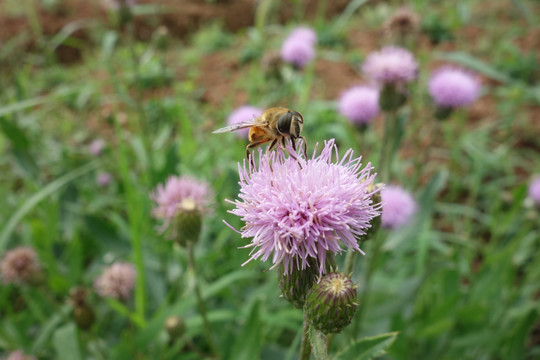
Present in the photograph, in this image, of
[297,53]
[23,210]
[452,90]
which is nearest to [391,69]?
[452,90]

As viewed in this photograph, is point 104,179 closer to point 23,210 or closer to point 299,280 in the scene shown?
point 23,210

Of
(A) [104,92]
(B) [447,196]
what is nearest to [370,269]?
(B) [447,196]

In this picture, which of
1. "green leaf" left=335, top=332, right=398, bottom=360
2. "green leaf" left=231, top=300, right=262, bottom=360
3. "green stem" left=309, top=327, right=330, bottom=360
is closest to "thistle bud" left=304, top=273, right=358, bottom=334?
"green stem" left=309, top=327, right=330, bottom=360

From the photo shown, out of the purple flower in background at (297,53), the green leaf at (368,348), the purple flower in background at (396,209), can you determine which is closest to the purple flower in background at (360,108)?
the purple flower in background at (396,209)

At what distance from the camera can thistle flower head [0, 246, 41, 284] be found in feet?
7.06

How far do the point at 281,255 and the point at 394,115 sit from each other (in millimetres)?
1617

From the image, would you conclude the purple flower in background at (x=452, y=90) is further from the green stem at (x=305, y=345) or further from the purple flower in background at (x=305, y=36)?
the green stem at (x=305, y=345)

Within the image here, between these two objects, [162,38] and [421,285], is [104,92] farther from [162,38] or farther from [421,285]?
[421,285]

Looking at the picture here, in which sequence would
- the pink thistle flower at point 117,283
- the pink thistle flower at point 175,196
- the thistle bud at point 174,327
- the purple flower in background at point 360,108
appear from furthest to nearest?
the purple flower in background at point 360,108 → the pink thistle flower at point 117,283 → the pink thistle flower at point 175,196 → the thistle bud at point 174,327

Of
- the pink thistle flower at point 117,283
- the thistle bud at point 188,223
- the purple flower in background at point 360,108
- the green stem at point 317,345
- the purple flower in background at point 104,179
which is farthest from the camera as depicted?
the purple flower in background at point 104,179

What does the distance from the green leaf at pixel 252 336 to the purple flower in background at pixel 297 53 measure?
2536 mm

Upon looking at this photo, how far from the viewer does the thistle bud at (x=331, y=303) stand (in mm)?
1011

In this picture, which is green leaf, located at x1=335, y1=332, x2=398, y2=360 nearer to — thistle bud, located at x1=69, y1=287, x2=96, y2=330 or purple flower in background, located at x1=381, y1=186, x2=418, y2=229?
thistle bud, located at x1=69, y1=287, x2=96, y2=330

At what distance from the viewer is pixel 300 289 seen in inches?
45.2
